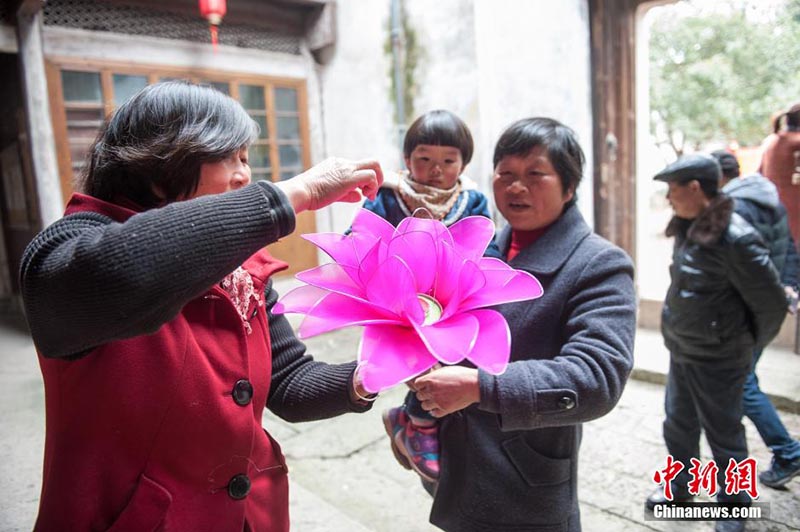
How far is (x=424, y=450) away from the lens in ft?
5.25

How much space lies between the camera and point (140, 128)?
3.36 ft

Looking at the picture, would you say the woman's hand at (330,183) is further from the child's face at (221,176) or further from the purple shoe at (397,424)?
the purple shoe at (397,424)

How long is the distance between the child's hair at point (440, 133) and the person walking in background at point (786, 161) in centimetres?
372

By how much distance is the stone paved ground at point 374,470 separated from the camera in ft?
8.36

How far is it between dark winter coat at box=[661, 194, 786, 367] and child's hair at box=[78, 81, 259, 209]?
244cm

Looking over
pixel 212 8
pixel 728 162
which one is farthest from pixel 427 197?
pixel 212 8

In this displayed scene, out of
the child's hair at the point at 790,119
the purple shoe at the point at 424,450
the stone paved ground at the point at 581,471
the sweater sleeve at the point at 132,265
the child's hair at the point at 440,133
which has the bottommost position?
the stone paved ground at the point at 581,471

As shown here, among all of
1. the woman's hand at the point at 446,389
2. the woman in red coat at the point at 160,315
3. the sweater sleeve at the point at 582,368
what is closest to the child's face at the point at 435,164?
the sweater sleeve at the point at 582,368

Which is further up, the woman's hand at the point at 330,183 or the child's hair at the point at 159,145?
the child's hair at the point at 159,145

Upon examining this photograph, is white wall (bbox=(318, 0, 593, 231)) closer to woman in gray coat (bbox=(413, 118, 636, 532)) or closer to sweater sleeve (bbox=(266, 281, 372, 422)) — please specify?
woman in gray coat (bbox=(413, 118, 636, 532))

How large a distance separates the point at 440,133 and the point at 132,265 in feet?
4.69

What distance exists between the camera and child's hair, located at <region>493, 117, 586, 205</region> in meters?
1.50

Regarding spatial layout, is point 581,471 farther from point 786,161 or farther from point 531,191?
point 786,161

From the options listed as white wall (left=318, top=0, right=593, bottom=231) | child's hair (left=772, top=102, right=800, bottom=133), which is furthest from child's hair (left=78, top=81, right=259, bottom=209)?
child's hair (left=772, top=102, right=800, bottom=133)
